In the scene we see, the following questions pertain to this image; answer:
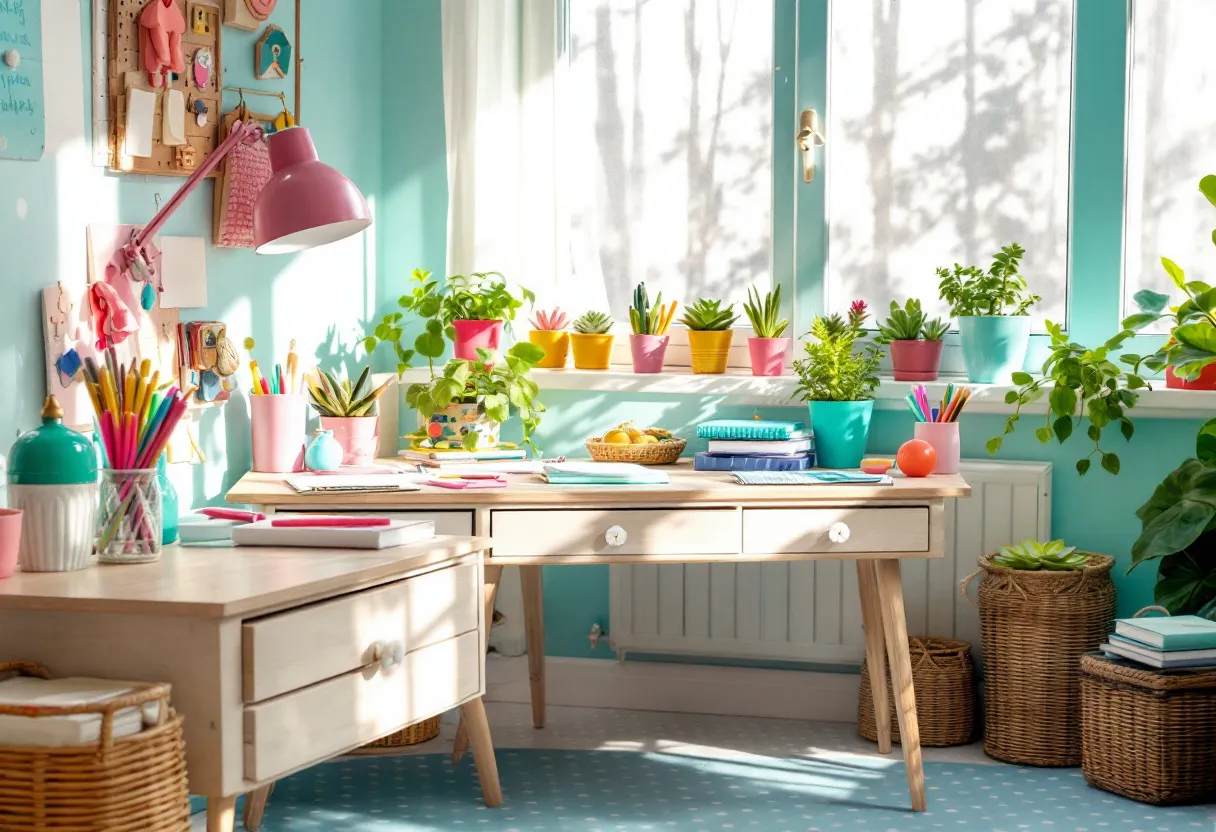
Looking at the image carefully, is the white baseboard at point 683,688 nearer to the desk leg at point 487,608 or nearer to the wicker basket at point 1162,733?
the desk leg at point 487,608

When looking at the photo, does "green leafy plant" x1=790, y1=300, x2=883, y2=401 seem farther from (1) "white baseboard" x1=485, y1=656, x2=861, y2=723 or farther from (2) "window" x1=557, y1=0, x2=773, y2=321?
(1) "white baseboard" x1=485, y1=656, x2=861, y2=723

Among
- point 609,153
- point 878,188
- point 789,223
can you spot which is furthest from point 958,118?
point 609,153

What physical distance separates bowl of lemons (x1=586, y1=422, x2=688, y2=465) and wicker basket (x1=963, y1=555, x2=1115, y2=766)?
2.44 ft

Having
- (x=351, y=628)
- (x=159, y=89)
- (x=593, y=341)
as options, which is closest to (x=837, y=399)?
(x=593, y=341)

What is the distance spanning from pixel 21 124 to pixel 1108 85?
2.31 m

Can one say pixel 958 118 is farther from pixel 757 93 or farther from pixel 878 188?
pixel 757 93

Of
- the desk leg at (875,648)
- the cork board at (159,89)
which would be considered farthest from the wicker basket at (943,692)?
the cork board at (159,89)

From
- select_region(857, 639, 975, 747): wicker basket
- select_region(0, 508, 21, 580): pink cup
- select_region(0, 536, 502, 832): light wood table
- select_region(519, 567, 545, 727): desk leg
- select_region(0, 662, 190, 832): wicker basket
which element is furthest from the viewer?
select_region(519, 567, 545, 727): desk leg

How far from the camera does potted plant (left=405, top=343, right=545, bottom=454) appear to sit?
3045 mm

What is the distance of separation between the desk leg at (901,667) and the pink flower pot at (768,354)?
0.72 m

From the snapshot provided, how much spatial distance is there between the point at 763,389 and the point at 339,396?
999mm

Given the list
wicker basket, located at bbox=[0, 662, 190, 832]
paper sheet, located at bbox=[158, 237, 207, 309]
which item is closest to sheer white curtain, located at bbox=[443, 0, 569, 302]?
paper sheet, located at bbox=[158, 237, 207, 309]

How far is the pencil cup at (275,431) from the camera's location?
9.27 feet

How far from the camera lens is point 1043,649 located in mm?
3037
